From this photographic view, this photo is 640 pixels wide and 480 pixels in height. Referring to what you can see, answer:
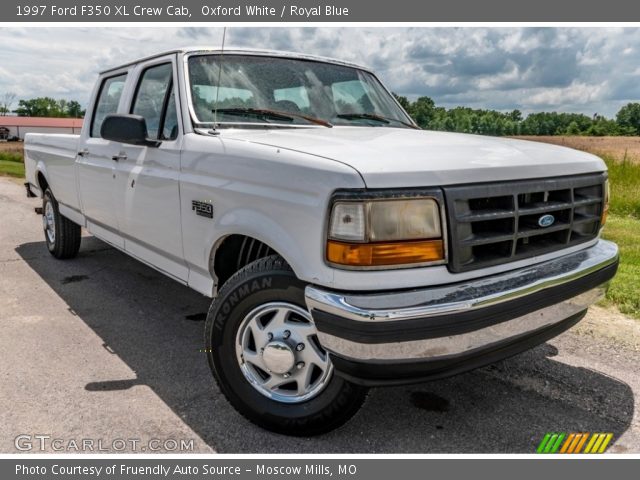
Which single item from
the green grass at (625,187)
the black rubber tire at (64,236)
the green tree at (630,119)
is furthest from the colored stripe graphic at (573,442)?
the green tree at (630,119)

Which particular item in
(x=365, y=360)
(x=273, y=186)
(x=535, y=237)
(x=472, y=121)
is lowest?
(x=365, y=360)

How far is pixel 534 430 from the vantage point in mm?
2848

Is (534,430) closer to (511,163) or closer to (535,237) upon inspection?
(535,237)

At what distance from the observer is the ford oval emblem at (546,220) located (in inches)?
108

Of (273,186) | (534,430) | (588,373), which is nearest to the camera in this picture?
(273,186)

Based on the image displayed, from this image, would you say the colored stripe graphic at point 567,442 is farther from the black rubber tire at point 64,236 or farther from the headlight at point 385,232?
the black rubber tire at point 64,236

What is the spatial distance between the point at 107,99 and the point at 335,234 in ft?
11.6

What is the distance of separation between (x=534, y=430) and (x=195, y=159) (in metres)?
2.40

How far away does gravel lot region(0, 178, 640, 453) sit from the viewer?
9.09 feet

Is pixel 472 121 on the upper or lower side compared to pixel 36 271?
upper

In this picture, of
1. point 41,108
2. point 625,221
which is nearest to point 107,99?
point 625,221

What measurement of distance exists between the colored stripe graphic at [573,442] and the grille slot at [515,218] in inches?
37.5

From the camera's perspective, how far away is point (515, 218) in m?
2.59

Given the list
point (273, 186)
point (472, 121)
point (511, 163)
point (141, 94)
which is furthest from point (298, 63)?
point (472, 121)
